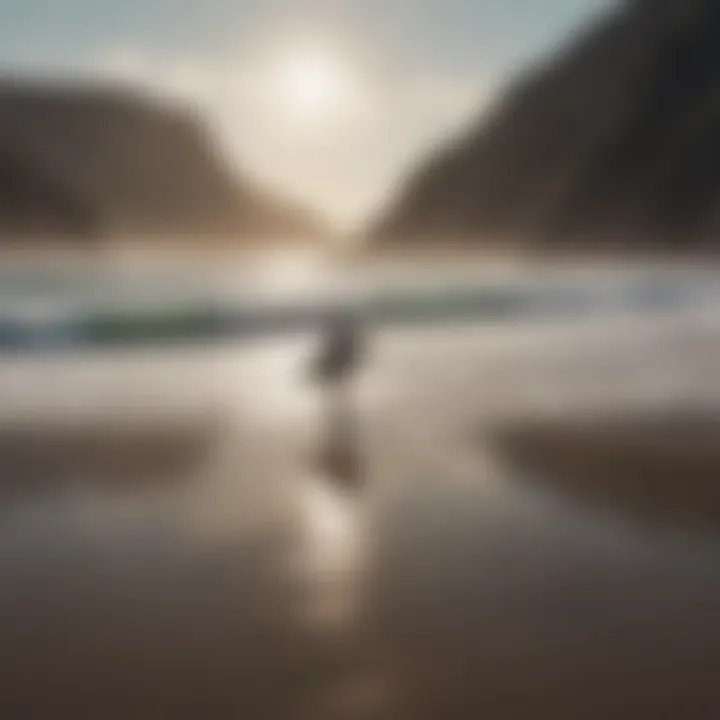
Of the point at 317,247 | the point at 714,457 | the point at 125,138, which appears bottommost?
the point at 714,457

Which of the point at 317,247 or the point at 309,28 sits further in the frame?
the point at 317,247

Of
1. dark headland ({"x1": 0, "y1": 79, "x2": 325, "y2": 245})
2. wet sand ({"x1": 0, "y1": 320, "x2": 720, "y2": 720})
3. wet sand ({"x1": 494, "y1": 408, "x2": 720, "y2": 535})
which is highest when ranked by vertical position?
dark headland ({"x1": 0, "y1": 79, "x2": 325, "y2": 245})

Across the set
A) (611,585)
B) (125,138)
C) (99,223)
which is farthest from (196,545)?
(125,138)

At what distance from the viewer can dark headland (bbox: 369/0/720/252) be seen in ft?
93.1

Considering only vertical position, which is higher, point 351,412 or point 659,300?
point 659,300

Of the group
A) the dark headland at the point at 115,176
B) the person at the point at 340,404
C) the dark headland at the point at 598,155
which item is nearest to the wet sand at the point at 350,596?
the person at the point at 340,404

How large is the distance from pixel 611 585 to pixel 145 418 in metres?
3.46

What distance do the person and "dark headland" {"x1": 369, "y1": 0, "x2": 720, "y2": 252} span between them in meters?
21.7

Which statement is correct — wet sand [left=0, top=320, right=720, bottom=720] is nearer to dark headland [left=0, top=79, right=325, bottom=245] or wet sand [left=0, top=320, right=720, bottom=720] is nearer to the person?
the person

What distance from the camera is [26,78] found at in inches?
732

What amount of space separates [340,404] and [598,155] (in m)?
30.5

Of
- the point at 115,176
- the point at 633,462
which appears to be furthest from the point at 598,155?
the point at 633,462

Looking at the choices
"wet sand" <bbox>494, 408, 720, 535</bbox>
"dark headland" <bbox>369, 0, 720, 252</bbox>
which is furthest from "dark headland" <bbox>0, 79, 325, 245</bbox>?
"wet sand" <bbox>494, 408, 720, 535</bbox>

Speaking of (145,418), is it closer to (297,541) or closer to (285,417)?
(285,417)
